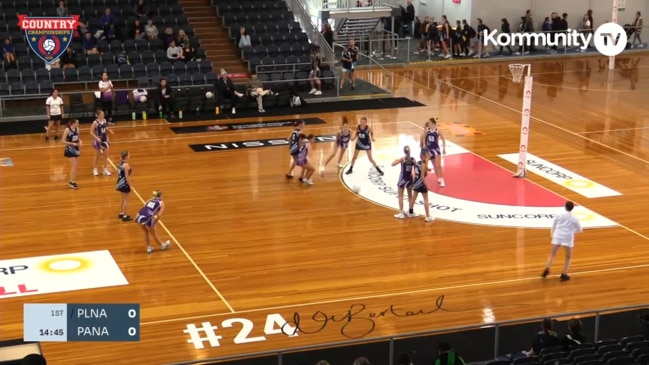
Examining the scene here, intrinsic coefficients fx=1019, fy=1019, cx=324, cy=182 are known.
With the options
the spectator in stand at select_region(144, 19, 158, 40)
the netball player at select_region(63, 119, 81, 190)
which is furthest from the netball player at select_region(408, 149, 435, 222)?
the spectator in stand at select_region(144, 19, 158, 40)

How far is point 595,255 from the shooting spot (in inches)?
800

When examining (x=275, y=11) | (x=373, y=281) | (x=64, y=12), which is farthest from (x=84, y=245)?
(x=275, y=11)

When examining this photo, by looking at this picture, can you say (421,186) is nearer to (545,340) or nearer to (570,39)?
(545,340)

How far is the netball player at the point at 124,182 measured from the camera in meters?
21.4

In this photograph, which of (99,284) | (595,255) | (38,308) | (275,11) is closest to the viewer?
(38,308)

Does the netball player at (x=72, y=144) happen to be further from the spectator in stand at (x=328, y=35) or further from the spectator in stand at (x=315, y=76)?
the spectator in stand at (x=328, y=35)

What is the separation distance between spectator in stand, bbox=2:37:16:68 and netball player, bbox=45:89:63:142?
15.8 ft

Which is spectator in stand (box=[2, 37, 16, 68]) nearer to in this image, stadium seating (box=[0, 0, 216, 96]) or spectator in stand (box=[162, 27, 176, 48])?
stadium seating (box=[0, 0, 216, 96])

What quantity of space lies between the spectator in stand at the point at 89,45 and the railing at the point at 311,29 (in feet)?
27.7

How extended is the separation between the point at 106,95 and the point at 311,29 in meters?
10.4

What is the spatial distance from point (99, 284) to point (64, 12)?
19.4 meters

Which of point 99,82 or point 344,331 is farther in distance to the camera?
point 99,82

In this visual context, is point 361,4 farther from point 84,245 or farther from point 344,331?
point 344,331

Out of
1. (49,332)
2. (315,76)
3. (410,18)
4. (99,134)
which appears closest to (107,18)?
(315,76)
